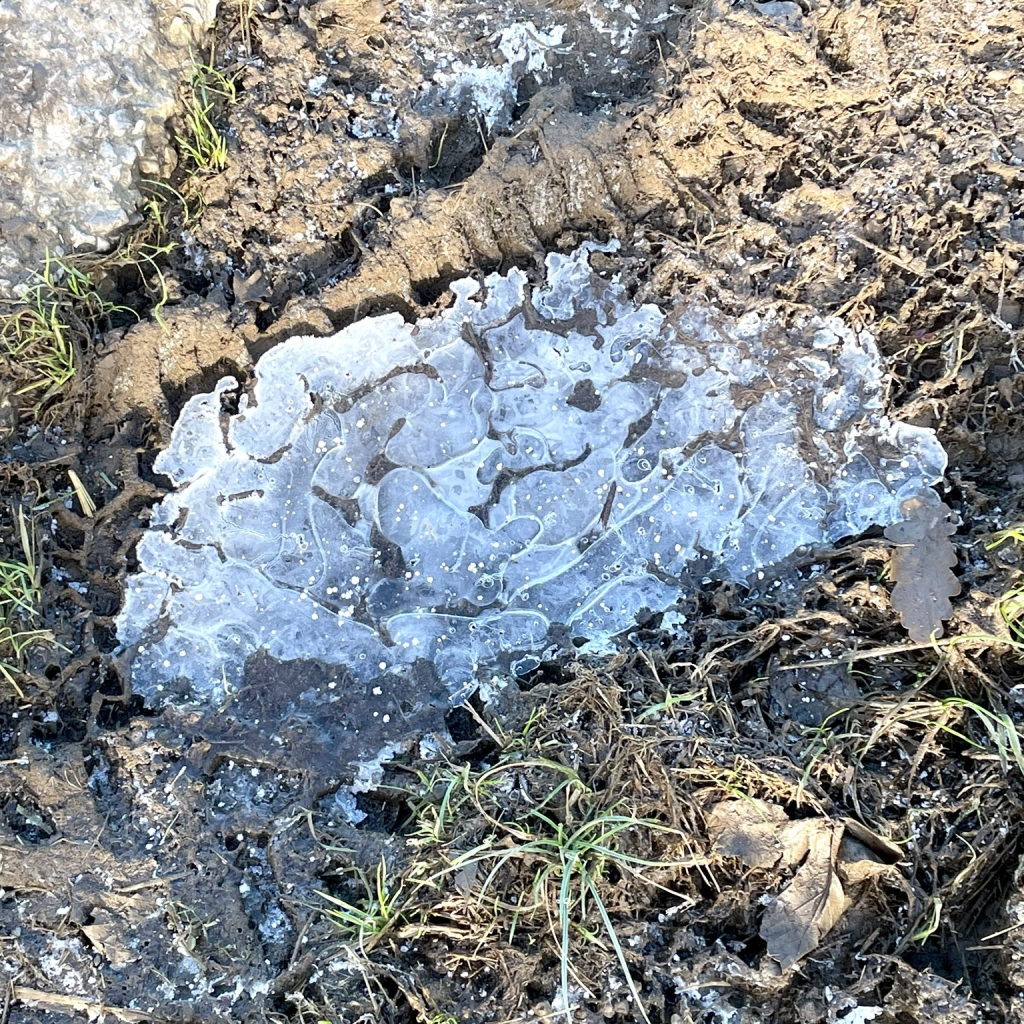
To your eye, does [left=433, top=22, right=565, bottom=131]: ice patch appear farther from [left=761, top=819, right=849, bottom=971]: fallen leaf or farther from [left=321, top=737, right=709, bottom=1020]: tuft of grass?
[left=761, top=819, right=849, bottom=971]: fallen leaf

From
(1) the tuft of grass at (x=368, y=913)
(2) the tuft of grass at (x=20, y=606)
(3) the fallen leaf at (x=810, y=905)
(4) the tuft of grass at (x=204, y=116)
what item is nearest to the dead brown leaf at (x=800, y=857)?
(3) the fallen leaf at (x=810, y=905)

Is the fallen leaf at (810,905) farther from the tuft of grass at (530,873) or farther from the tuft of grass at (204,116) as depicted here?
the tuft of grass at (204,116)

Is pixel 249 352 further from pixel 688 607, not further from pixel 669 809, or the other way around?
pixel 669 809

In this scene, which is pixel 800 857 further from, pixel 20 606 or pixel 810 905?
pixel 20 606

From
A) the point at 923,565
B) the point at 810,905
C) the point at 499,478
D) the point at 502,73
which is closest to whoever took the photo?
the point at 810,905

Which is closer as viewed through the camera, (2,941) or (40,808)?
(2,941)

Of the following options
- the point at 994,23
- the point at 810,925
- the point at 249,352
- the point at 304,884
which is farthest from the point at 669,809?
the point at 994,23

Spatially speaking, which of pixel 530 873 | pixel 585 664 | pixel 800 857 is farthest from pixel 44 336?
pixel 800 857
